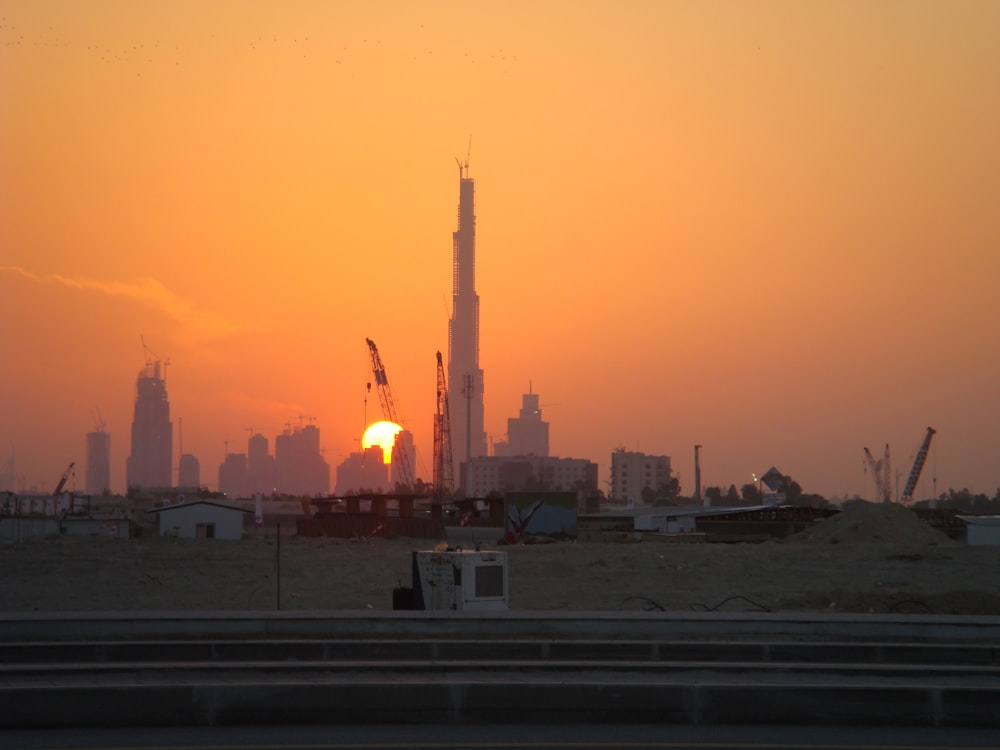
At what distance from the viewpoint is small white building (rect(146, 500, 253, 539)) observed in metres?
78.1

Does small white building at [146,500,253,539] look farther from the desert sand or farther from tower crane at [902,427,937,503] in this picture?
tower crane at [902,427,937,503]

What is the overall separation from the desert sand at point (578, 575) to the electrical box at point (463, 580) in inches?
193

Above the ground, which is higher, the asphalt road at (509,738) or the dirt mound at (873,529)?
the dirt mound at (873,529)

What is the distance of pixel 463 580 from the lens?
76.3 feet

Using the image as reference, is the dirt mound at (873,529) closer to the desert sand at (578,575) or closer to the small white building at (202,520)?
the desert sand at (578,575)

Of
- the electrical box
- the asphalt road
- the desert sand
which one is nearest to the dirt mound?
the desert sand

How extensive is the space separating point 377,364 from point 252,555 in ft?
347

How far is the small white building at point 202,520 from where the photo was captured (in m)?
78.1

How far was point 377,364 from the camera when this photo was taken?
520 ft

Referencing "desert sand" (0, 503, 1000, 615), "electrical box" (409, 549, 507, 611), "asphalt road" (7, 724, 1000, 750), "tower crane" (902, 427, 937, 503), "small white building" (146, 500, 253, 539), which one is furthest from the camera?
"tower crane" (902, 427, 937, 503)

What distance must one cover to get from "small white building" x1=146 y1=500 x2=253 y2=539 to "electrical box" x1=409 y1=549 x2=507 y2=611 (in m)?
56.3

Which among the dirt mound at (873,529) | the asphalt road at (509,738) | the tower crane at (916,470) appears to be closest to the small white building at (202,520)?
the dirt mound at (873,529)

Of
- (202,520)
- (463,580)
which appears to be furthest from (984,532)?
(463,580)

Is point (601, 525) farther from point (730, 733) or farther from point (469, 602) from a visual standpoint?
point (730, 733)
